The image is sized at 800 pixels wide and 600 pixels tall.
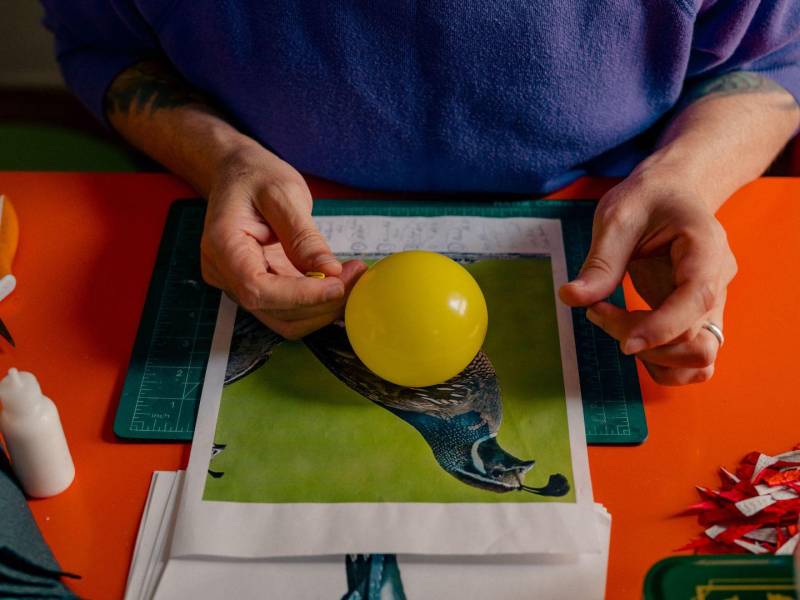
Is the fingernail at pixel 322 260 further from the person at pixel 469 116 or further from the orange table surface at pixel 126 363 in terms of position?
the orange table surface at pixel 126 363

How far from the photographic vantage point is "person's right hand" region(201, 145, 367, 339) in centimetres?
89

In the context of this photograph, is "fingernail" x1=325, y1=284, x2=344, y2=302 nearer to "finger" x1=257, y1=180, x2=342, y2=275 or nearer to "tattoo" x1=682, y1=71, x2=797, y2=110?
"finger" x1=257, y1=180, x2=342, y2=275

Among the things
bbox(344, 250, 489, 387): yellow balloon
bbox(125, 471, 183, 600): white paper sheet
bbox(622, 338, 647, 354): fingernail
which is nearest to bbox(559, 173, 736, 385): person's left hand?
bbox(622, 338, 647, 354): fingernail

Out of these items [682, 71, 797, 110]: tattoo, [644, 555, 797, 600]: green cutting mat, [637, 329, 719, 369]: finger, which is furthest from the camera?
[682, 71, 797, 110]: tattoo

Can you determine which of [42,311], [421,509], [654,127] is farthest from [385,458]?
[654,127]

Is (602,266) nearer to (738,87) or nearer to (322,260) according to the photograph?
(322,260)

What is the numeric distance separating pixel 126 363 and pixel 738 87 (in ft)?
2.86

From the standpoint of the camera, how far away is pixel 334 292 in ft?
2.87

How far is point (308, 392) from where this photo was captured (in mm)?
885

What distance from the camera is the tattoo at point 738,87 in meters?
1.11

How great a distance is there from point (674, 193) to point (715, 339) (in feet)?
0.58

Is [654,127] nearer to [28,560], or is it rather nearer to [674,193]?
[674,193]

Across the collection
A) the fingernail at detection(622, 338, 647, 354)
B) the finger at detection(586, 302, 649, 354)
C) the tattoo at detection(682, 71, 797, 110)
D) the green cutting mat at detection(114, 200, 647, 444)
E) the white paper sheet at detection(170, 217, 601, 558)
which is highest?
the tattoo at detection(682, 71, 797, 110)

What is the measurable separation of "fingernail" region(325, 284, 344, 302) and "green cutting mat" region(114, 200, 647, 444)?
0.17 meters
